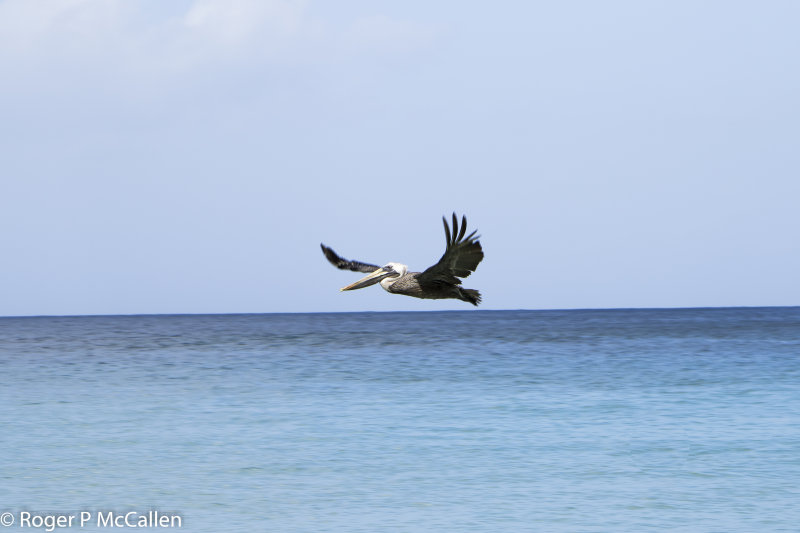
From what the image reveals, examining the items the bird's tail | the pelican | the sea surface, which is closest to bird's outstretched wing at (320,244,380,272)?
the pelican

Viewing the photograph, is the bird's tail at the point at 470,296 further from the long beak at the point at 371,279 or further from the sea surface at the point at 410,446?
the sea surface at the point at 410,446

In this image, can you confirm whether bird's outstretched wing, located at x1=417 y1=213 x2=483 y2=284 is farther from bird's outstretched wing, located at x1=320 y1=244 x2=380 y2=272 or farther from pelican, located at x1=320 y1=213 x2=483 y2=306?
bird's outstretched wing, located at x1=320 y1=244 x2=380 y2=272

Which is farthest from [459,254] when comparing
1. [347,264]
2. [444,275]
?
[347,264]

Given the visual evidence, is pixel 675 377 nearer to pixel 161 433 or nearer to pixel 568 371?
pixel 568 371

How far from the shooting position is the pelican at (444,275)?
27.0 ft

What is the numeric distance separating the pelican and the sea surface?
1115 cm

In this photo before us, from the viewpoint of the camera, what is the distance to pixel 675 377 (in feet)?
146

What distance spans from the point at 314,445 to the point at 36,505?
799cm

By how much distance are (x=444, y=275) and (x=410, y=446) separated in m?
18.6

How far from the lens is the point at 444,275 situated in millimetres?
8523

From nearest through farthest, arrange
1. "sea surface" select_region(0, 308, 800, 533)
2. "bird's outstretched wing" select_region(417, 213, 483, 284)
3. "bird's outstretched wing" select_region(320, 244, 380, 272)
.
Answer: "bird's outstretched wing" select_region(417, 213, 483, 284), "bird's outstretched wing" select_region(320, 244, 380, 272), "sea surface" select_region(0, 308, 800, 533)

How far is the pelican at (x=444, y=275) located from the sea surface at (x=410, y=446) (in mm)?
11152

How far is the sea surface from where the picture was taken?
797 inches

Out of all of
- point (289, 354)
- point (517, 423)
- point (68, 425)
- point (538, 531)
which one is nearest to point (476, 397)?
point (517, 423)
